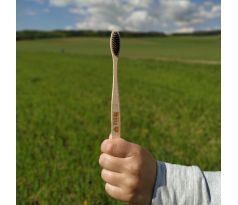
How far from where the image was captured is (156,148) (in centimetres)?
519

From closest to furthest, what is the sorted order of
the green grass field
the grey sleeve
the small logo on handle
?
the small logo on handle
the grey sleeve
the green grass field

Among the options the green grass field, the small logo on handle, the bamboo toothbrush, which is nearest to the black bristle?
the bamboo toothbrush

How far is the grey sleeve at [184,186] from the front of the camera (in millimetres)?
1170

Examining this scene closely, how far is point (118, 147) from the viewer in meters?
1.06

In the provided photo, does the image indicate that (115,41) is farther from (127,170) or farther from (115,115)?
(127,170)

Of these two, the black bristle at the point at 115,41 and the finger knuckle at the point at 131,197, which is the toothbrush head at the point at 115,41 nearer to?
the black bristle at the point at 115,41

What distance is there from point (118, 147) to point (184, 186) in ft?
0.91

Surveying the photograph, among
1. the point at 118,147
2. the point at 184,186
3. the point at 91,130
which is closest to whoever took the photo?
the point at 118,147

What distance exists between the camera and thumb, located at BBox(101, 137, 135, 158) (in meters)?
A: 1.06

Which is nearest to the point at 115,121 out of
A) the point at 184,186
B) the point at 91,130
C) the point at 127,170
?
the point at 127,170

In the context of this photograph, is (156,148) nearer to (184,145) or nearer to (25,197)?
(184,145)

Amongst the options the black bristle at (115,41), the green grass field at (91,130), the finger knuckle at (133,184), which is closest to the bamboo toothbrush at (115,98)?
the black bristle at (115,41)

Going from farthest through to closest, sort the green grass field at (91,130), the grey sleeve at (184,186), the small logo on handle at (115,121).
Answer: the green grass field at (91,130) → the grey sleeve at (184,186) → the small logo on handle at (115,121)

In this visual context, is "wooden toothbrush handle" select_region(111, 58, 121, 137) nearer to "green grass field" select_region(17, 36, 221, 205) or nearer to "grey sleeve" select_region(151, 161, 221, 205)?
"grey sleeve" select_region(151, 161, 221, 205)
